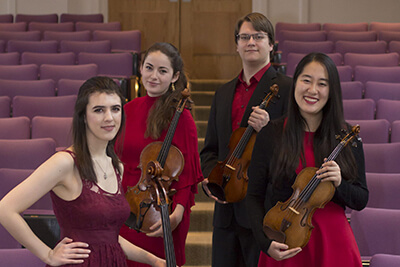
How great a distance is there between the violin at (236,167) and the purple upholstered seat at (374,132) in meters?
1.46

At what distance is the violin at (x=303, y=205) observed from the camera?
5.23 ft

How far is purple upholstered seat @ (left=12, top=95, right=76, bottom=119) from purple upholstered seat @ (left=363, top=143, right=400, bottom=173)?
192 centimetres

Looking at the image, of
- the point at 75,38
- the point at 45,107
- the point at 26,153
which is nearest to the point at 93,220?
the point at 26,153

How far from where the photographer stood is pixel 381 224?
2275 mm

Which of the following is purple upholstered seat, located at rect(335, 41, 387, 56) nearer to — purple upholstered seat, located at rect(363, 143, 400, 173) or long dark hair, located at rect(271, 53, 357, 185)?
purple upholstered seat, located at rect(363, 143, 400, 173)

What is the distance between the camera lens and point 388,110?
12.5 ft

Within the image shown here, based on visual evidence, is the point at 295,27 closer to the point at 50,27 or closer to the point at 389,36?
the point at 389,36

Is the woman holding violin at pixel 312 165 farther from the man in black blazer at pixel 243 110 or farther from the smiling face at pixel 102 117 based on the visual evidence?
the smiling face at pixel 102 117

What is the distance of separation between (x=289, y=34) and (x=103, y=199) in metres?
4.83

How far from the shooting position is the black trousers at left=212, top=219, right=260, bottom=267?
7.11 ft

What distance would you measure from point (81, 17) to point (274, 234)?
19.2ft

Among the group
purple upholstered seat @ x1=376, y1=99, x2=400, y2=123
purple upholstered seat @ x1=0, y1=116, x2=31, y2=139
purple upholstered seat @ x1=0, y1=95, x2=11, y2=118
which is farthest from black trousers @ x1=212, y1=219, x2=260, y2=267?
purple upholstered seat @ x1=0, y1=95, x2=11, y2=118

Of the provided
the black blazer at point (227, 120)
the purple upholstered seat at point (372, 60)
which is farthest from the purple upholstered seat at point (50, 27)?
the black blazer at point (227, 120)

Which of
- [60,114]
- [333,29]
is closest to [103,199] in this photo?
[60,114]
